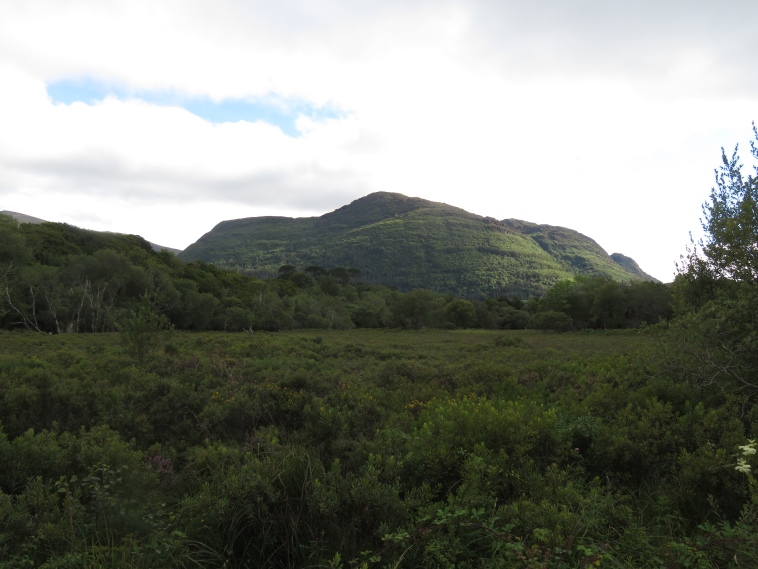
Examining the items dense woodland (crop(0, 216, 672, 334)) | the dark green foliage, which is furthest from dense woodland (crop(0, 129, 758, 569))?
dense woodland (crop(0, 216, 672, 334))

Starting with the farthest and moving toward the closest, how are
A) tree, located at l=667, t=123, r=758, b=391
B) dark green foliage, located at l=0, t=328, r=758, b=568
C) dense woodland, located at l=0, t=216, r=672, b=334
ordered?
dense woodland, located at l=0, t=216, r=672, b=334
tree, located at l=667, t=123, r=758, b=391
dark green foliage, located at l=0, t=328, r=758, b=568

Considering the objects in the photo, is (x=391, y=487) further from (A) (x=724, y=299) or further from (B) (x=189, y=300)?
(B) (x=189, y=300)

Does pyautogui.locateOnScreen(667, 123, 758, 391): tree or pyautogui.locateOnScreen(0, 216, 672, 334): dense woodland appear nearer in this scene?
pyautogui.locateOnScreen(667, 123, 758, 391): tree

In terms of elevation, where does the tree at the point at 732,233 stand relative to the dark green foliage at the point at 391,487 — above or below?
above

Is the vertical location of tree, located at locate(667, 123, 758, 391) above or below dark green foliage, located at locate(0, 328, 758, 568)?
above

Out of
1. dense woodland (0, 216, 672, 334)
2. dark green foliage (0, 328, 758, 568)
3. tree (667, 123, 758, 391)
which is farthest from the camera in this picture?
dense woodland (0, 216, 672, 334)

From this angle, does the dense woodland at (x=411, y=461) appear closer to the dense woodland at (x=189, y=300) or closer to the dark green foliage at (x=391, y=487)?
the dark green foliage at (x=391, y=487)

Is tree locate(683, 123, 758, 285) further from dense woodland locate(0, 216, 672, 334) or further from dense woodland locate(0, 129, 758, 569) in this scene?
dense woodland locate(0, 216, 672, 334)

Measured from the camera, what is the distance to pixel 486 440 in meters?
4.75

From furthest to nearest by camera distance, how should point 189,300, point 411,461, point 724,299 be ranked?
point 189,300, point 724,299, point 411,461

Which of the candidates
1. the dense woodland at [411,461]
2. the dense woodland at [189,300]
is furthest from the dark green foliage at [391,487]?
the dense woodland at [189,300]

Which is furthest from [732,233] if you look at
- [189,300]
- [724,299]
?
[189,300]

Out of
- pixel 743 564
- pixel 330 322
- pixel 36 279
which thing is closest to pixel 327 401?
pixel 743 564

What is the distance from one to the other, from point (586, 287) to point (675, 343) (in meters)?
66.0
